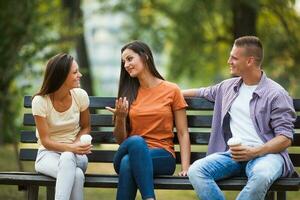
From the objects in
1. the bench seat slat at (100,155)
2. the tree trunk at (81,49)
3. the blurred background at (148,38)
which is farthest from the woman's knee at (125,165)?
the tree trunk at (81,49)

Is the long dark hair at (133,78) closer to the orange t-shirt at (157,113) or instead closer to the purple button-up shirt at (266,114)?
the orange t-shirt at (157,113)

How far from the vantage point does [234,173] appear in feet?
18.5

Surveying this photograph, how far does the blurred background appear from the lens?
1100cm

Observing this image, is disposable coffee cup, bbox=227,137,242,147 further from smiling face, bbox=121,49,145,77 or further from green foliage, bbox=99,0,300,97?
green foliage, bbox=99,0,300,97

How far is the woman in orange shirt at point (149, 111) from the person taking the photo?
584 cm

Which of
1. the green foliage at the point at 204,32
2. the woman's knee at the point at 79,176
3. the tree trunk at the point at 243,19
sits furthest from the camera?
the green foliage at the point at 204,32

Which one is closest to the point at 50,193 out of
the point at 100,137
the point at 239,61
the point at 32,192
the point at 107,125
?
the point at 32,192

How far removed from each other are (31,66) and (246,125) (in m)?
6.38

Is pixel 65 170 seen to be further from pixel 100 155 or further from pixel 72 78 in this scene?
pixel 100 155

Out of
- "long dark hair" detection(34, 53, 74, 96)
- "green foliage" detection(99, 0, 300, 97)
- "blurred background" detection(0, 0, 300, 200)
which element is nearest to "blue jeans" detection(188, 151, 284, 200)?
"long dark hair" detection(34, 53, 74, 96)

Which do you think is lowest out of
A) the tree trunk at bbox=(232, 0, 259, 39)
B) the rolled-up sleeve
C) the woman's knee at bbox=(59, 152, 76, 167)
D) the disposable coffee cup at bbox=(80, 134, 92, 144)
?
the woman's knee at bbox=(59, 152, 76, 167)

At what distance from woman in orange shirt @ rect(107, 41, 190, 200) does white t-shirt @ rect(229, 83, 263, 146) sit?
422 millimetres

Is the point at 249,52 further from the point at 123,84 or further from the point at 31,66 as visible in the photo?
the point at 31,66

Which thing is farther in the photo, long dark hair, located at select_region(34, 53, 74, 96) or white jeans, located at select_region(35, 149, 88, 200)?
long dark hair, located at select_region(34, 53, 74, 96)
